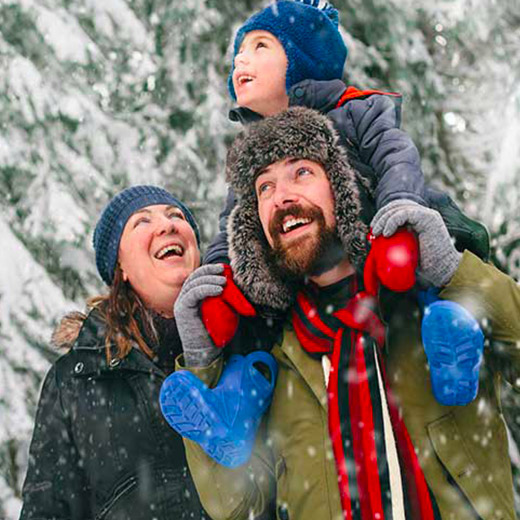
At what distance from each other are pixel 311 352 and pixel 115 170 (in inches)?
A: 134

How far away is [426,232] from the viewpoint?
1989 mm

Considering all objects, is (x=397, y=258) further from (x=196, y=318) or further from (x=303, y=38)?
(x=303, y=38)

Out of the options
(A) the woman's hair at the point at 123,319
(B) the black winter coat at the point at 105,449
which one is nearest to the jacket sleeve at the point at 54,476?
(B) the black winter coat at the point at 105,449

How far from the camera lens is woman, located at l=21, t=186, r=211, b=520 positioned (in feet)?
9.57

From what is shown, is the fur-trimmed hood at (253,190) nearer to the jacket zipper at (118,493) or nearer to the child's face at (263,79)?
the child's face at (263,79)

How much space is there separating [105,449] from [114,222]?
1168mm

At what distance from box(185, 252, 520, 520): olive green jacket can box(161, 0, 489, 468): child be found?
0.19 meters

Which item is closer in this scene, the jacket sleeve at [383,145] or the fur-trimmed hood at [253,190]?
the jacket sleeve at [383,145]

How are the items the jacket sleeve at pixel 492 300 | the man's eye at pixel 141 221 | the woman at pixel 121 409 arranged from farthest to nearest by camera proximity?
the man's eye at pixel 141 221, the woman at pixel 121 409, the jacket sleeve at pixel 492 300

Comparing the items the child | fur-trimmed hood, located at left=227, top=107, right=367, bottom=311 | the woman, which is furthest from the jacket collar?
the woman

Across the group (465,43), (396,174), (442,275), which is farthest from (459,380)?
(465,43)

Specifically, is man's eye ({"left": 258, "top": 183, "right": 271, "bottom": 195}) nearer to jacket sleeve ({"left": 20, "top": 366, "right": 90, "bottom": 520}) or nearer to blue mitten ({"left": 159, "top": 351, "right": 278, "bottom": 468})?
blue mitten ({"left": 159, "top": 351, "right": 278, "bottom": 468})

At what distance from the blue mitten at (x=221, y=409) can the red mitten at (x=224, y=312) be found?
131 millimetres

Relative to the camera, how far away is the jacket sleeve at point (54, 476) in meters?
3.01
